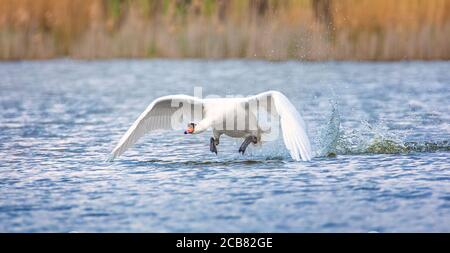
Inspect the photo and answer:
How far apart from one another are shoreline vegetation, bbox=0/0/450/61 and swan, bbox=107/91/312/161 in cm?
1139

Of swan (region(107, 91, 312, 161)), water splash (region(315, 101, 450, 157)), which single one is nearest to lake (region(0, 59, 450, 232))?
water splash (region(315, 101, 450, 157))

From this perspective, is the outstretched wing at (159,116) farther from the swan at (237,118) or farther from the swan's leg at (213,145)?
the swan's leg at (213,145)

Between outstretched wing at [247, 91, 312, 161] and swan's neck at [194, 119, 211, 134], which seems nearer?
outstretched wing at [247, 91, 312, 161]

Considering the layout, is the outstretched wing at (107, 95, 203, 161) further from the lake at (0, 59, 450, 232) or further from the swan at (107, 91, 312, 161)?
the lake at (0, 59, 450, 232)

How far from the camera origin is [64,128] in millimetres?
17078

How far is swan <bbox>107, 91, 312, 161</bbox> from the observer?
11.7 meters

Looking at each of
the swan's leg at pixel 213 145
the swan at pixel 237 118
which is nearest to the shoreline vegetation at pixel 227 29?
the swan at pixel 237 118

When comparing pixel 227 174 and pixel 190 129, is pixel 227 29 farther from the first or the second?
pixel 227 174

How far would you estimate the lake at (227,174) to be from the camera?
957 centimetres

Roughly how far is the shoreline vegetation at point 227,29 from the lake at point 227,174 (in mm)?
1996

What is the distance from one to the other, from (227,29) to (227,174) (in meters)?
14.1

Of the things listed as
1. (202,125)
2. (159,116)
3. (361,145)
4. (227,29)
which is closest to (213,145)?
(202,125)

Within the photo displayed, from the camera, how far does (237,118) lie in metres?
12.2
